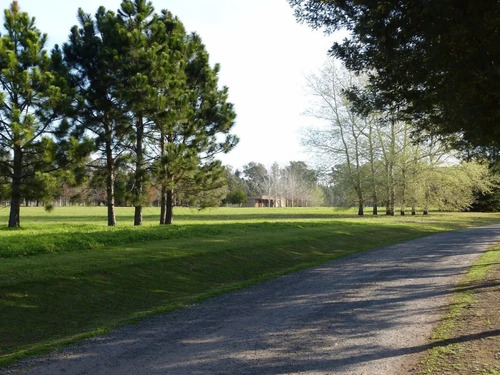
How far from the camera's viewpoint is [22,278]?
9461 mm

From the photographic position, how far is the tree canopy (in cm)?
704

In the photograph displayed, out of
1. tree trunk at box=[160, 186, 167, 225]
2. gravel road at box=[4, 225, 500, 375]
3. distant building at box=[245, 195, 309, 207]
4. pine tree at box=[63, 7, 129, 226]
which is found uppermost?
pine tree at box=[63, 7, 129, 226]

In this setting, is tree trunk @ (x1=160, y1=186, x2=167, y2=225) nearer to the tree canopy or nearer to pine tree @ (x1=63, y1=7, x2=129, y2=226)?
pine tree @ (x1=63, y1=7, x2=129, y2=226)

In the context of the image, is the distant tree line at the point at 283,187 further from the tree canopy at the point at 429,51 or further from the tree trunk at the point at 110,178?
the tree canopy at the point at 429,51

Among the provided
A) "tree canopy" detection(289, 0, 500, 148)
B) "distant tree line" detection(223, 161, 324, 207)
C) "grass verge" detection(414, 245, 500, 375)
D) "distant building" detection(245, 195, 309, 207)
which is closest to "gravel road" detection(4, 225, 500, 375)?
"grass verge" detection(414, 245, 500, 375)

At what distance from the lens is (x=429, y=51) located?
7.50 metres

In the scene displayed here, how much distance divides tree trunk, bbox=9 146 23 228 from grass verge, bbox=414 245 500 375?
1890 centimetres

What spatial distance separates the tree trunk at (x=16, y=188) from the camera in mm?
21156

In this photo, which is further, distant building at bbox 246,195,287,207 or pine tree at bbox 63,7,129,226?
distant building at bbox 246,195,287,207

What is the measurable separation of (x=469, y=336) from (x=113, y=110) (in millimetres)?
21489

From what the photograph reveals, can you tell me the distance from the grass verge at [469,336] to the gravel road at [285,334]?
0.70ft

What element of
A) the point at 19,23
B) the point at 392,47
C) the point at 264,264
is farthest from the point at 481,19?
the point at 19,23

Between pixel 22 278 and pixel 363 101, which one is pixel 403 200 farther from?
pixel 22 278

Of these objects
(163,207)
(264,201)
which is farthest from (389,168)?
(264,201)
